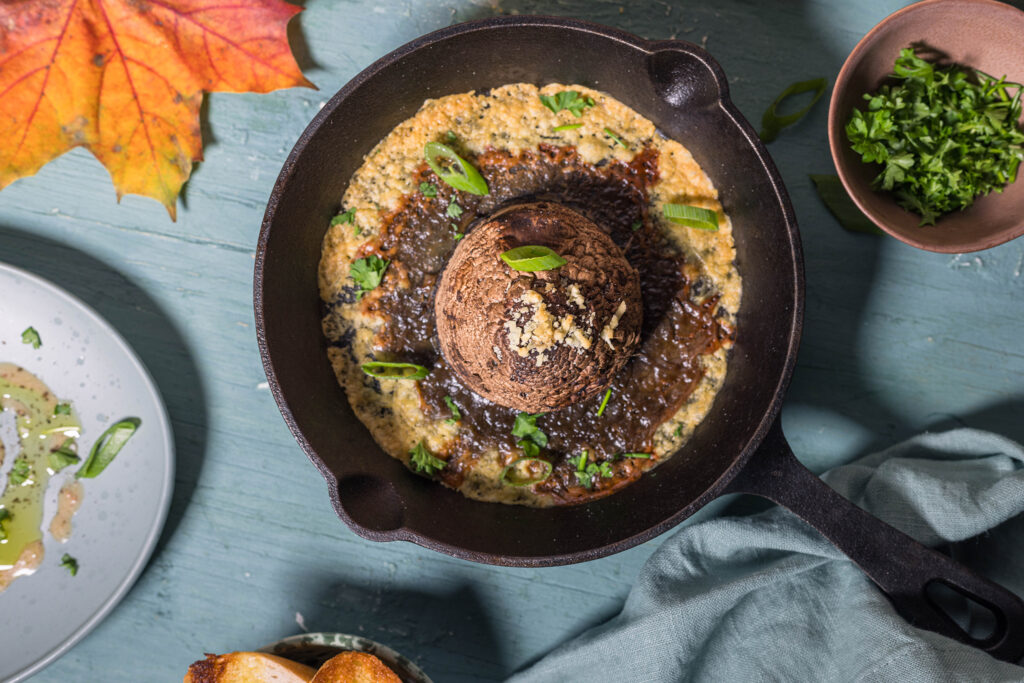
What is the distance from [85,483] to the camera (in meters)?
2.16

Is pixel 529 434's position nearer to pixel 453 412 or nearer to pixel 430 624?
pixel 453 412

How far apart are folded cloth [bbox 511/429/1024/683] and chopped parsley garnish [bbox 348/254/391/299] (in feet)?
4.09

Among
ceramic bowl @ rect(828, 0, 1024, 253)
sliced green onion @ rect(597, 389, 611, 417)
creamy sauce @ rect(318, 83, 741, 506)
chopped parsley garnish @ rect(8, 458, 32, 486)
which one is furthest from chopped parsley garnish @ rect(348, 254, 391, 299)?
ceramic bowl @ rect(828, 0, 1024, 253)

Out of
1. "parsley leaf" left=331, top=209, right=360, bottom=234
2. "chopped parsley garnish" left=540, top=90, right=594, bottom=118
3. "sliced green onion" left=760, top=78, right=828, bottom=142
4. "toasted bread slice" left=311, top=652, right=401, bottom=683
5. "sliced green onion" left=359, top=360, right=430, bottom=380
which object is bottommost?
"toasted bread slice" left=311, top=652, right=401, bottom=683

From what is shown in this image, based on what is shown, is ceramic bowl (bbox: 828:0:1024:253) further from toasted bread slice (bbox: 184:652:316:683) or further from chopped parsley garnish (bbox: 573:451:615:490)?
toasted bread slice (bbox: 184:652:316:683)

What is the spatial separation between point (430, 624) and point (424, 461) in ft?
2.07

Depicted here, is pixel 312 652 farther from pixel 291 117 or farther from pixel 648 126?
pixel 648 126

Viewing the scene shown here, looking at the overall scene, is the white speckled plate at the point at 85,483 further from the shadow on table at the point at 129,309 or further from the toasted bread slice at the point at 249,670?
the toasted bread slice at the point at 249,670

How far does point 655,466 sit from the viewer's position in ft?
6.74

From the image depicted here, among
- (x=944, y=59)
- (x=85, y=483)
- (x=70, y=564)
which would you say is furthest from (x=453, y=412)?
(x=944, y=59)

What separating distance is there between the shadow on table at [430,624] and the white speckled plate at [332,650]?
0.12 metres

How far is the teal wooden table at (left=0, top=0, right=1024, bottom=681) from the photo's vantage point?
213cm

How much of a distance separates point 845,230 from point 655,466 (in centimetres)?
100

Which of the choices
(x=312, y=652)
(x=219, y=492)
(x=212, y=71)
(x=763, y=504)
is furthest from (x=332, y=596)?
(x=212, y=71)
